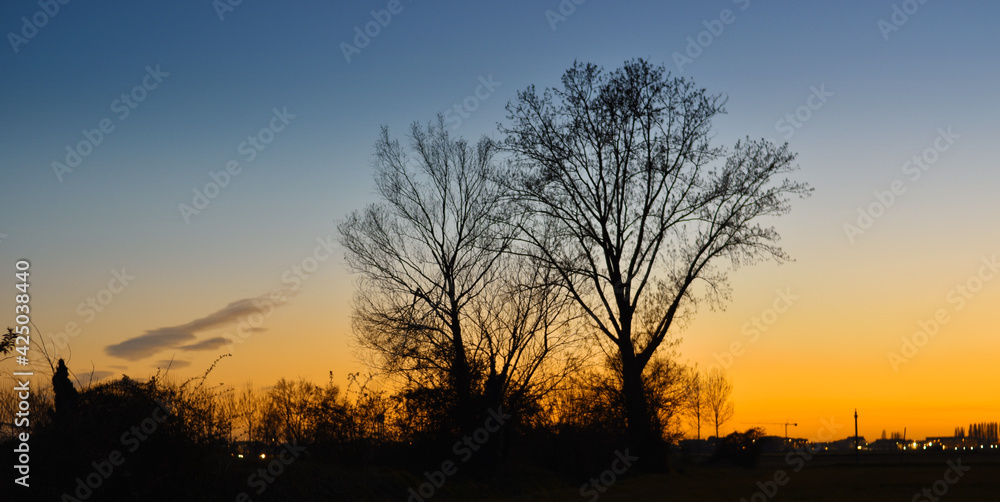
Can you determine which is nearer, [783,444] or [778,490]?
[778,490]

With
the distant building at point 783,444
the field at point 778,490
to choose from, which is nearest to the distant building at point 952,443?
the distant building at point 783,444

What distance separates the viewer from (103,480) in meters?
11.0

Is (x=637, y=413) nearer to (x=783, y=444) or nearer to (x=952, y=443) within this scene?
(x=783, y=444)

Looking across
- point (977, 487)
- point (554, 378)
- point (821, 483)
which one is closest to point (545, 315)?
point (554, 378)

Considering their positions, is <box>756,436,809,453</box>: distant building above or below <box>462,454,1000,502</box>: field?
above

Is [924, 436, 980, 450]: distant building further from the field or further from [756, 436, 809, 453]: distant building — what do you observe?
the field

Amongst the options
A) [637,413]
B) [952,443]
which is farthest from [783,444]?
[637,413]

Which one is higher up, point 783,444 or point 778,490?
point 783,444

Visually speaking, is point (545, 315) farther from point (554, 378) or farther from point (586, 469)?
point (586, 469)

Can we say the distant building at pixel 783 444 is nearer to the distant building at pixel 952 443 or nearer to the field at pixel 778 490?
the distant building at pixel 952 443

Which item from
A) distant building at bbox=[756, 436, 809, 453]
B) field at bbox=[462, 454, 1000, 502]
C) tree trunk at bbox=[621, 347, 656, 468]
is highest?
distant building at bbox=[756, 436, 809, 453]

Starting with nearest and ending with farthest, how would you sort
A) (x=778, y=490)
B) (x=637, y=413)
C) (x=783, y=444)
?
(x=778, y=490) < (x=637, y=413) < (x=783, y=444)

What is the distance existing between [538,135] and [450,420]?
378 inches

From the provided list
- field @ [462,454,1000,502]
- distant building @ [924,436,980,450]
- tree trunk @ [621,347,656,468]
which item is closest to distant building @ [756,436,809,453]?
distant building @ [924,436,980,450]
